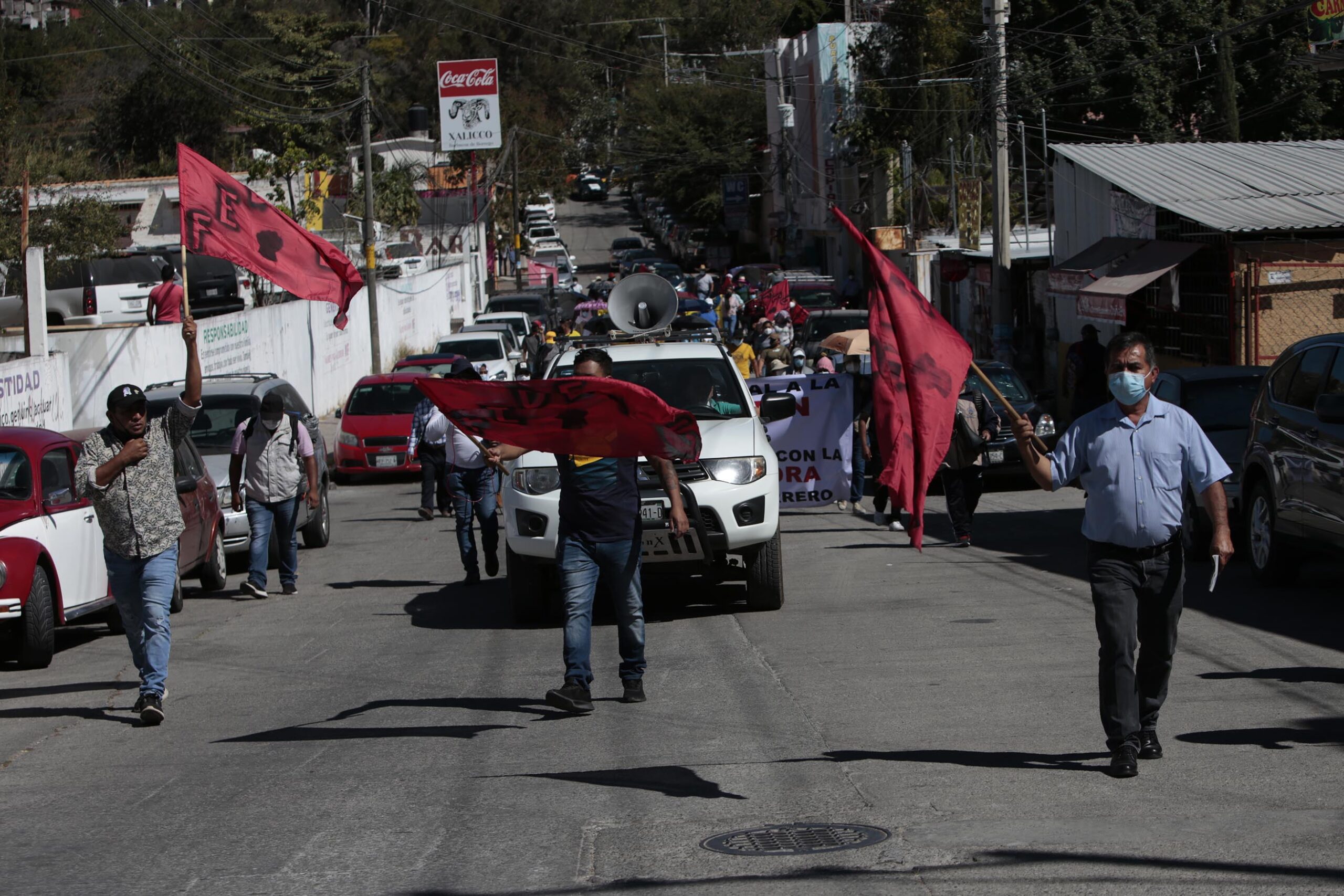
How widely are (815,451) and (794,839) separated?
989 centimetres

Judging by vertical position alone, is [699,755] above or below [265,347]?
below

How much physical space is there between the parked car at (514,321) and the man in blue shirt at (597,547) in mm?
31788

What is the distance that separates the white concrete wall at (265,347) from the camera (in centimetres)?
2230

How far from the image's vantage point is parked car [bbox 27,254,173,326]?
2953cm

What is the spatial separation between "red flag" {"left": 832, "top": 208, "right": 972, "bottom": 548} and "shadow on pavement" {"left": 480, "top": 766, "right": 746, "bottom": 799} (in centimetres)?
154

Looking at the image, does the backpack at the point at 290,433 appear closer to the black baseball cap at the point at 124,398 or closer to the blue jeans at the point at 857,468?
the black baseball cap at the point at 124,398

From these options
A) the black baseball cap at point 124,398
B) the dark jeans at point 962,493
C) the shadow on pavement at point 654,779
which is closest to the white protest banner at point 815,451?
the dark jeans at point 962,493

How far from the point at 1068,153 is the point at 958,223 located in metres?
16.4

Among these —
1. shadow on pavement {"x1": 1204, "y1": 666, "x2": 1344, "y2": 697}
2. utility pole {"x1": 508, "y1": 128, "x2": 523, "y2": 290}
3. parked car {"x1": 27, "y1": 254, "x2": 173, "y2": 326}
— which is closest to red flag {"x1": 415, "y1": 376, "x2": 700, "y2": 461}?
shadow on pavement {"x1": 1204, "y1": 666, "x2": 1344, "y2": 697}

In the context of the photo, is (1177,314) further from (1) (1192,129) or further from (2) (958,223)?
(1) (1192,129)

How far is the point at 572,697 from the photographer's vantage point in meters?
8.11

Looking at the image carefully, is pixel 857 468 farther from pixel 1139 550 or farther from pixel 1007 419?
pixel 1139 550

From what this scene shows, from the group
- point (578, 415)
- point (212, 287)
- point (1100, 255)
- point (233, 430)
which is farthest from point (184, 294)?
point (212, 287)

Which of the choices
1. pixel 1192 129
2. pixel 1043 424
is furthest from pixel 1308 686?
pixel 1192 129
